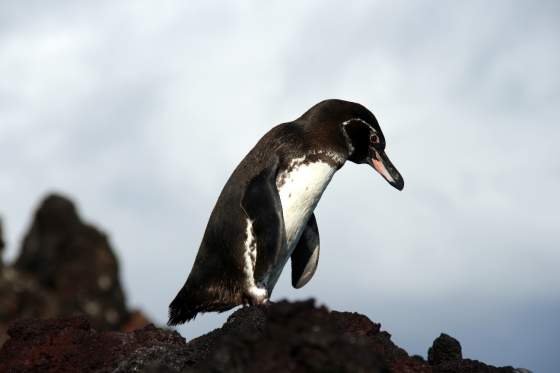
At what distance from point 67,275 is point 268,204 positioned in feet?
42.4

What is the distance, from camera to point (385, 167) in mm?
7855

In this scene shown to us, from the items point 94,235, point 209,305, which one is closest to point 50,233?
point 94,235

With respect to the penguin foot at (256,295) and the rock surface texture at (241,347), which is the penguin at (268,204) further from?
the rock surface texture at (241,347)

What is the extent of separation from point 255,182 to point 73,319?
178 cm

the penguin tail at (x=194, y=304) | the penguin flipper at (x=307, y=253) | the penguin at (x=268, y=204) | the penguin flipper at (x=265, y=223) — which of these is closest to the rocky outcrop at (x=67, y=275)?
the penguin flipper at (x=307, y=253)

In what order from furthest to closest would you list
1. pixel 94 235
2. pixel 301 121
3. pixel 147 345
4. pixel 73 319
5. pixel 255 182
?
pixel 94 235, pixel 301 121, pixel 255 182, pixel 73 319, pixel 147 345

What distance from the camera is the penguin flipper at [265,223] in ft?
21.5

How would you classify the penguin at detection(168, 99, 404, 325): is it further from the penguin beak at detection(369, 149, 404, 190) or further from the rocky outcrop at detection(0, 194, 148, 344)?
the rocky outcrop at detection(0, 194, 148, 344)

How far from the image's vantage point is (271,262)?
6586 mm

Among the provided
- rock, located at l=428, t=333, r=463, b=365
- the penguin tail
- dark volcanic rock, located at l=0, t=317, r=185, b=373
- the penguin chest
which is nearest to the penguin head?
the penguin chest

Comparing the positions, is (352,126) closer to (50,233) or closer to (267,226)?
(267,226)

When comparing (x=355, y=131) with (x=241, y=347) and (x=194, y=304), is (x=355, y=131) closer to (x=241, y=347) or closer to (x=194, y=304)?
(x=194, y=304)

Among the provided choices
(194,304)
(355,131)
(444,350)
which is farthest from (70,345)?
(355,131)

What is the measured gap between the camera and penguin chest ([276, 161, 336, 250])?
22.9 feet
